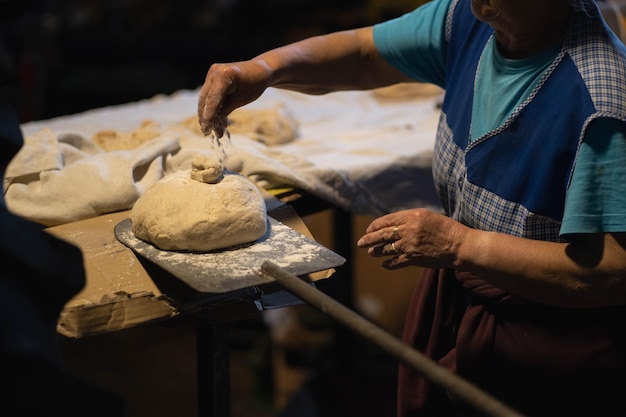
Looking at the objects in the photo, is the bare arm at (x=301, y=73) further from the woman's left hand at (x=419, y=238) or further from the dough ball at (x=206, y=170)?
the woman's left hand at (x=419, y=238)

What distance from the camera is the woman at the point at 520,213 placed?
1482 mm

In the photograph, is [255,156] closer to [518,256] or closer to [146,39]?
[518,256]

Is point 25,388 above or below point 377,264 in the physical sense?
above

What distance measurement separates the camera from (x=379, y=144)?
2.55 metres

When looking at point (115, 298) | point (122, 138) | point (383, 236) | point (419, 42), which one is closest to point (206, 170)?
point (115, 298)

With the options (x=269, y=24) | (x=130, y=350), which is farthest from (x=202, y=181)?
(x=269, y=24)

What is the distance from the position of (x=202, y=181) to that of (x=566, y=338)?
2.73 ft

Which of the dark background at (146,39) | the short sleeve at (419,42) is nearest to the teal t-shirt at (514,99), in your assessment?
the short sleeve at (419,42)

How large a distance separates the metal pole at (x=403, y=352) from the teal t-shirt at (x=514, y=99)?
0.46 metres

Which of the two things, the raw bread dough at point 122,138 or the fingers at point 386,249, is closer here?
the fingers at point 386,249

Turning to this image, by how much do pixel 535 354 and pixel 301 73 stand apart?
0.88m

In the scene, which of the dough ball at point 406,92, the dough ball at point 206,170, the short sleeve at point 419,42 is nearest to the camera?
the dough ball at point 206,170

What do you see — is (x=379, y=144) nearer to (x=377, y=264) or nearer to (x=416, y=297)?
(x=416, y=297)

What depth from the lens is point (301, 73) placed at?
2039mm
